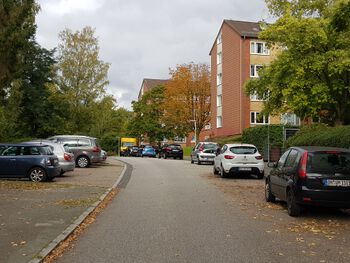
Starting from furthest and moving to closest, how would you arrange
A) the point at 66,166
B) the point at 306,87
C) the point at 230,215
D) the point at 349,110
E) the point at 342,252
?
the point at 349,110 → the point at 306,87 → the point at 66,166 → the point at 230,215 → the point at 342,252

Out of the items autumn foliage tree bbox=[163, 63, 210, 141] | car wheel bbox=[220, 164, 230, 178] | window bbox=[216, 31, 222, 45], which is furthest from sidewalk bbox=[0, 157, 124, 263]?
autumn foliage tree bbox=[163, 63, 210, 141]

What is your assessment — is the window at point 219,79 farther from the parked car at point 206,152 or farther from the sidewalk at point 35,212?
the sidewalk at point 35,212

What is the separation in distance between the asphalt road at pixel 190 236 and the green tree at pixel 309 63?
1441cm

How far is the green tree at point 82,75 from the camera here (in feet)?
175

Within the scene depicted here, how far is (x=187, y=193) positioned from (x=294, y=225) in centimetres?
605

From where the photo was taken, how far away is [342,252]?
7332 millimetres

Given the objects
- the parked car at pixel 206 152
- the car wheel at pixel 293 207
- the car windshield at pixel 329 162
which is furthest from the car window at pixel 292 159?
the parked car at pixel 206 152

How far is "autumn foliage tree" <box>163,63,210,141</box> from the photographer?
65.9 meters

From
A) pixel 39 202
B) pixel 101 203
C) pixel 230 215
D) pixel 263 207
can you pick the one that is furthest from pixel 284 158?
pixel 39 202

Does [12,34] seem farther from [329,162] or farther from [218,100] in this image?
[218,100]

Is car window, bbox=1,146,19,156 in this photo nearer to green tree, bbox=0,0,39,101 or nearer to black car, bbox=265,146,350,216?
green tree, bbox=0,0,39,101

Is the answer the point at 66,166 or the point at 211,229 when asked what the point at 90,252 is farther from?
the point at 66,166

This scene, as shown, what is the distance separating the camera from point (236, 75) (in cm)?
5584

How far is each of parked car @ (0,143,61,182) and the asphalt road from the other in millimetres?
6117
